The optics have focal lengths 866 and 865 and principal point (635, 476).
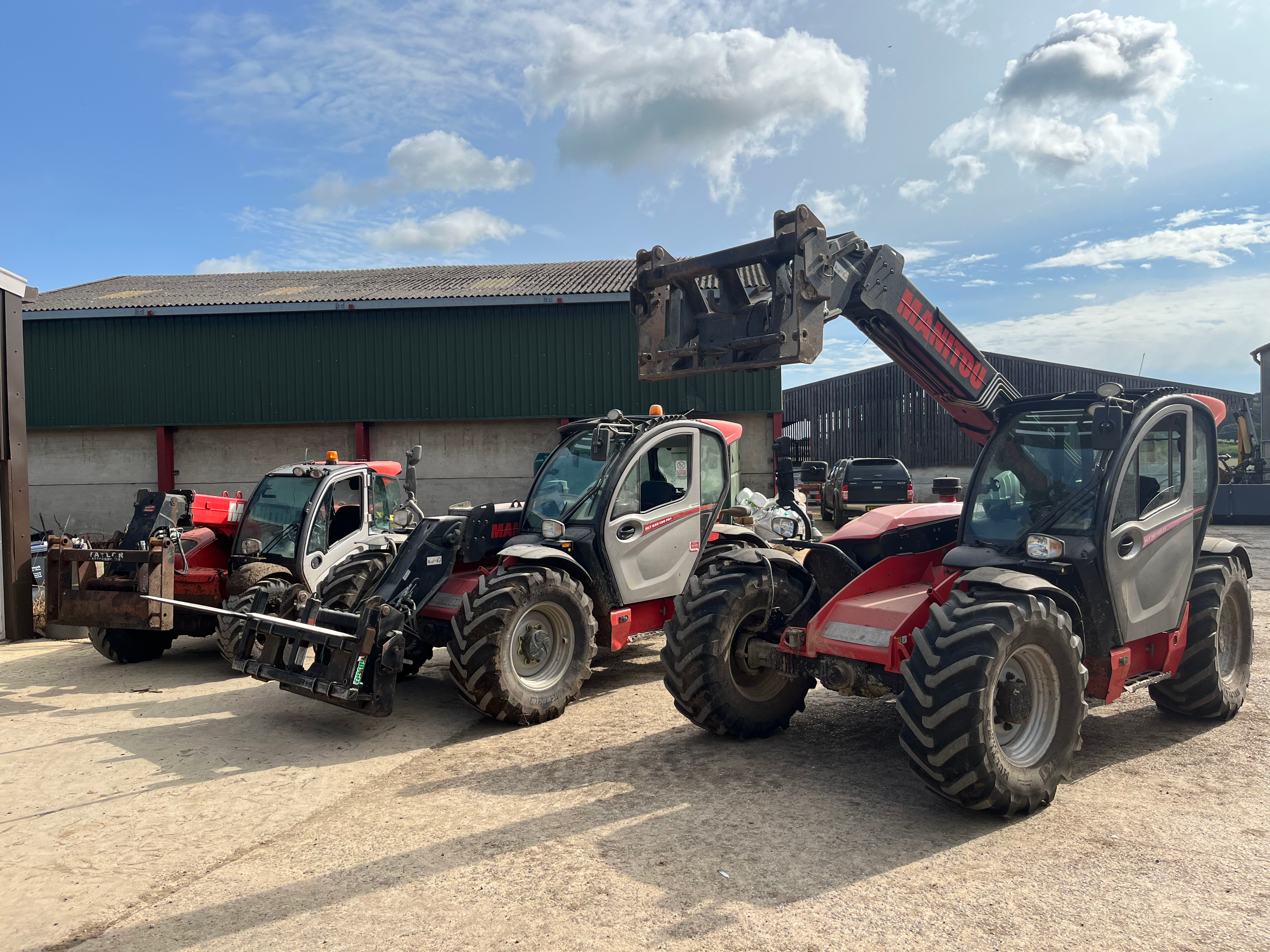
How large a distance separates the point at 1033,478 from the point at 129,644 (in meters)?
8.53

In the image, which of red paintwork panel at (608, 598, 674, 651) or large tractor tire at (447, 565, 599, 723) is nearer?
large tractor tire at (447, 565, 599, 723)

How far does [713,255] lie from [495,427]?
1600 cm

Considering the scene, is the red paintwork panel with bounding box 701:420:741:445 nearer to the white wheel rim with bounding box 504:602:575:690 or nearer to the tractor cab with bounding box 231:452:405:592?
the white wheel rim with bounding box 504:602:575:690

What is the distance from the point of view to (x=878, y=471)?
66.2 ft

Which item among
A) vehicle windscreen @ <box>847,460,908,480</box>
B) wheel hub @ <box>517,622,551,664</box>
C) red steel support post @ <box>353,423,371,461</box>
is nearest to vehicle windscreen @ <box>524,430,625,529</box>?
wheel hub @ <box>517,622,551,664</box>

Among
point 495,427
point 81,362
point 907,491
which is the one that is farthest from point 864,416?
point 81,362

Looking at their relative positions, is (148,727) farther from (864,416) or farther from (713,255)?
(864,416)

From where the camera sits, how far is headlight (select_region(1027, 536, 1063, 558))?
15.5ft

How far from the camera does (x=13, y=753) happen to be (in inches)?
230

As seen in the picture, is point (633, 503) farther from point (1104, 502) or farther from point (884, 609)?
point (1104, 502)

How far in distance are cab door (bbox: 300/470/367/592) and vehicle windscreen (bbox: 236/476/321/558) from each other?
14 cm

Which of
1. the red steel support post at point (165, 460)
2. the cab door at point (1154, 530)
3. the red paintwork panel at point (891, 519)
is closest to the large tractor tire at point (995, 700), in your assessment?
the cab door at point (1154, 530)

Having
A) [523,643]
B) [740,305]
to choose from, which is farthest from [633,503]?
[740,305]

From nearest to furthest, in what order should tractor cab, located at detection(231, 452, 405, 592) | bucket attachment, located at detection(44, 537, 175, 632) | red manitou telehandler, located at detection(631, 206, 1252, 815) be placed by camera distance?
1. red manitou telehandler, located at detection(631, 206, 1252, 815)
2. bucket attachment, located at detection(44, 537, 175, 632)
3. tractor cab, located at detection(231, 452, 405, 592)
